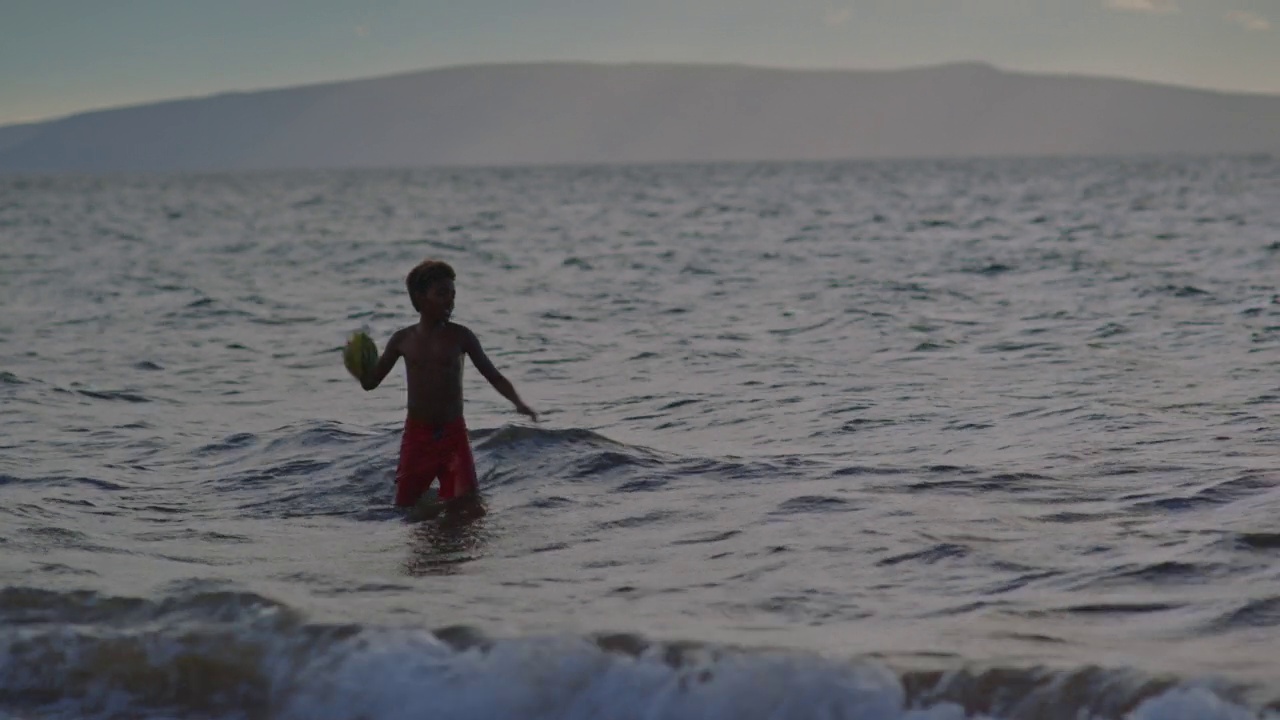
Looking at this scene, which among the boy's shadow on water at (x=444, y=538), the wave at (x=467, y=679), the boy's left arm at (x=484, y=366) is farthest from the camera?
the boy's left arm at (x=484, y=366)

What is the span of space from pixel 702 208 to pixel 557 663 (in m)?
51.5

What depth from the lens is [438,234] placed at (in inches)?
1646

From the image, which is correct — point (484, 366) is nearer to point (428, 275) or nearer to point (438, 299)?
point (438, 299)

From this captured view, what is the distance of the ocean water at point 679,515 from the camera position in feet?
17.6

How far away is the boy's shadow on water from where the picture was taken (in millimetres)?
7082

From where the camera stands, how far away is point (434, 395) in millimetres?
8414

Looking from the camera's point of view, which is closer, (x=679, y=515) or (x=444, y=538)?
(x=444, y=538)

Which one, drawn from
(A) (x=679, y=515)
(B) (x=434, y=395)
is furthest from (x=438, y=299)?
(A) (x=679, y=515)

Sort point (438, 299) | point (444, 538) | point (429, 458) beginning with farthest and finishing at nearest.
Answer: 1. point (429, 458)
2. point (438, 299)
3. point (444, 538)

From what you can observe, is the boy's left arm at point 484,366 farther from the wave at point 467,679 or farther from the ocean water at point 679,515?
the wave at point 467,679

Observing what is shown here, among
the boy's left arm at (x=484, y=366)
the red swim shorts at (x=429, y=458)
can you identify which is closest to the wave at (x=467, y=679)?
the red swim shorts at (x=429, y=458)

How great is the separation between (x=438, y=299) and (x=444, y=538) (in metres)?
1.39

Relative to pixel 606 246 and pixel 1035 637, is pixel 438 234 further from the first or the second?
pixel 1035 637

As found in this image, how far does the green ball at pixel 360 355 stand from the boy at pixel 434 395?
0.12ft
